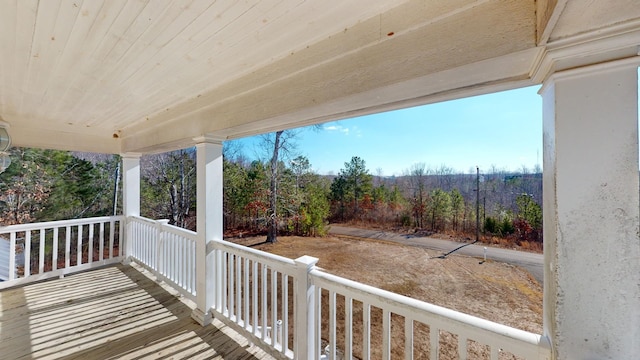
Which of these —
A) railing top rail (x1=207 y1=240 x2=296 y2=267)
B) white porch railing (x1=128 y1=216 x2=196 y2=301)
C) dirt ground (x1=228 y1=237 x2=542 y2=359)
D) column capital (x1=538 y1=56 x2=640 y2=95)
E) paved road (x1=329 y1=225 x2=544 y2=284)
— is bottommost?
dirt ground (x1=228 y1=237 x2=542 y2=359)

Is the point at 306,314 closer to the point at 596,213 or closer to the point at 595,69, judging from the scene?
the point at 596,213

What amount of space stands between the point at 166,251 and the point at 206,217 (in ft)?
4.47

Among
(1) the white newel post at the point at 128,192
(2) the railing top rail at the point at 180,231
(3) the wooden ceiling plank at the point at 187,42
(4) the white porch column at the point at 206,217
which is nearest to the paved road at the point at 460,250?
(1) the white newel post at the point at 128,192

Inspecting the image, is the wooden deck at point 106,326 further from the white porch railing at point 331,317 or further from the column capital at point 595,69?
the column capital at point 595,69

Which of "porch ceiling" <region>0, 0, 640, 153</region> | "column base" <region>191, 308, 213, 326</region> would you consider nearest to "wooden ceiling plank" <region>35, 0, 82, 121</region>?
"porch ceiling" <region>0, 0, 640, 153</region>

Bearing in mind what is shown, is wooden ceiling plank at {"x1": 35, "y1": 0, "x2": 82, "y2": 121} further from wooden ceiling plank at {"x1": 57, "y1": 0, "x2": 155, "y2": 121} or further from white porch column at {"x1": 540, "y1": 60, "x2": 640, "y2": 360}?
white porch column at {"x1": 540, "y1": 60, "x2": 640, "y2": 360}

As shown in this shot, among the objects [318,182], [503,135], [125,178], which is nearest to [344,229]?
[318,182]

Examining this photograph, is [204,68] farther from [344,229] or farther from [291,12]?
[344,229]

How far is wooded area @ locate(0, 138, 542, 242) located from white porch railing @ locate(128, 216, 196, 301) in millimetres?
5846

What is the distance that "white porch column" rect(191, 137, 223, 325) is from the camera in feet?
8.27

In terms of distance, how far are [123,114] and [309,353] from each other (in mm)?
3444

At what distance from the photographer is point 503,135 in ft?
22.6

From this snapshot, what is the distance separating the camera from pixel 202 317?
2.46 m

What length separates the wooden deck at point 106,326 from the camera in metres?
2.05
